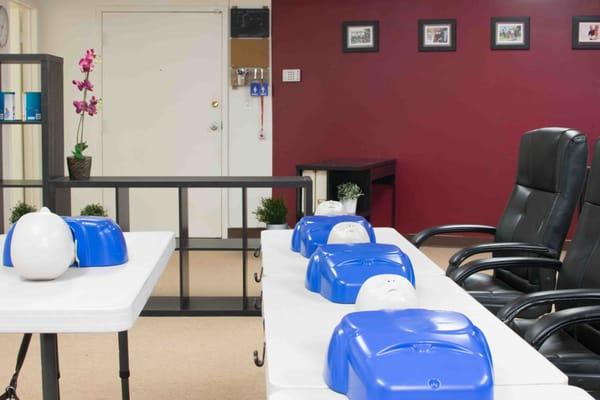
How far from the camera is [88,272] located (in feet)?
5.60

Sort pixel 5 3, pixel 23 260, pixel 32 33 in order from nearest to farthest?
1. pixel 23 260
2. pixel 5 3
3. pixel 32 33

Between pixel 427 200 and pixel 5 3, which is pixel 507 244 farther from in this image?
pixel 5 3

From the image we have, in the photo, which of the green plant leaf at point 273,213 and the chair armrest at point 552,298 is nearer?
the chair armrest at point 552,298

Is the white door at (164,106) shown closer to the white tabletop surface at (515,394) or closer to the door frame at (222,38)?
the door frame at (222,38)

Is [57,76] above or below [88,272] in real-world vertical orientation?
above

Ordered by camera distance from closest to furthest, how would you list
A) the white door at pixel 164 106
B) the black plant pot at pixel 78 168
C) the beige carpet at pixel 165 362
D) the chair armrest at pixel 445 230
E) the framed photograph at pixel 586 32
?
1. the beige carpet at pixel 165 362
2. the chair armrest at pixel 445 230
3. the black plant pot at pixel 78 168
4. the framed photograph at pixel 586 32
5. the white door at pixel 164 106

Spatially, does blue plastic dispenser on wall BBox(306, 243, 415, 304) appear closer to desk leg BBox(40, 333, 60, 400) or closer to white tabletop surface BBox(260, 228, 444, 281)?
white tabletop surface BBox(260, 228, 444, 281)

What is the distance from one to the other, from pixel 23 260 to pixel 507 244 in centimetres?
197

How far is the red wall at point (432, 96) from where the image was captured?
691cm

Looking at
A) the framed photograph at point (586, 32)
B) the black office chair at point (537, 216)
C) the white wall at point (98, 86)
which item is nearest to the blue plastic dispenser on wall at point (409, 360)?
the black office chair at point (537, 216)

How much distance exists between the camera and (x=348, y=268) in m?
1.55

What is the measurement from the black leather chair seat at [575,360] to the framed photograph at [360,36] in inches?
198

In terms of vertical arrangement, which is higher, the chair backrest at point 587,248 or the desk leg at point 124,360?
the chair backrest at point 587,248

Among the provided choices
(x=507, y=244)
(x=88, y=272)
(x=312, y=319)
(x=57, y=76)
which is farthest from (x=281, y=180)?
(x=312, y=319)
